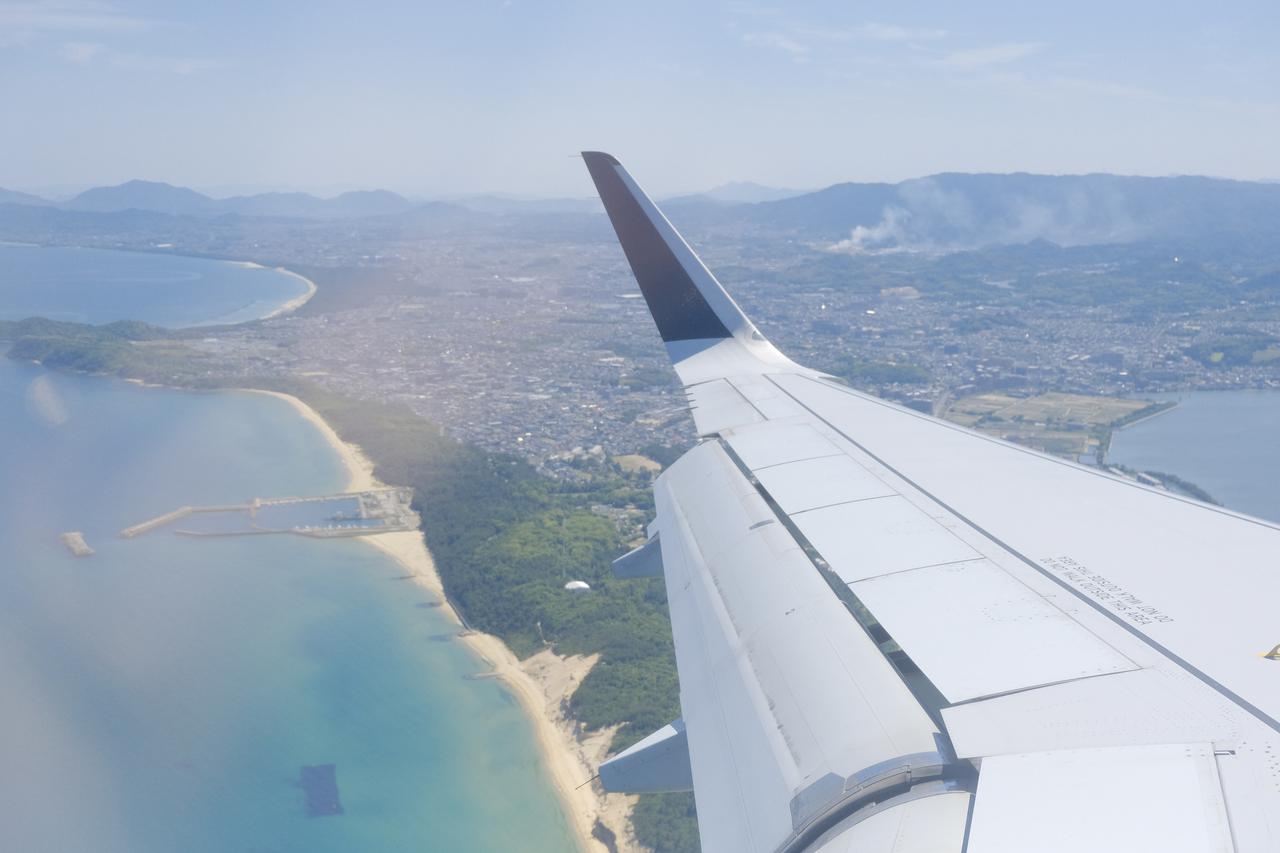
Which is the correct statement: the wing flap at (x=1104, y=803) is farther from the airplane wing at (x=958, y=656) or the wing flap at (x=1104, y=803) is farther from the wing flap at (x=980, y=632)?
the wing flap at (x=980, y=632)

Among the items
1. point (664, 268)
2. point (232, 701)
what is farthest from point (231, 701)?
point (664, 268)

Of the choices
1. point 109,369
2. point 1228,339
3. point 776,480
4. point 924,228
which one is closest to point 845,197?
point 924,228

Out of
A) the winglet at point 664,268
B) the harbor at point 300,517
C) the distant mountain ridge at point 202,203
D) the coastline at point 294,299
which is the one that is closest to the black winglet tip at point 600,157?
the winglet at point 664,268

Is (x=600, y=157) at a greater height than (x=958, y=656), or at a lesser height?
greater

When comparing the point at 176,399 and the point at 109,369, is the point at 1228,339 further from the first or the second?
the point at 109,369

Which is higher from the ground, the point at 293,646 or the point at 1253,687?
the point at 1253,687

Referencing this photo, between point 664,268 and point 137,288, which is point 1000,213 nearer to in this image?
point 137,288
